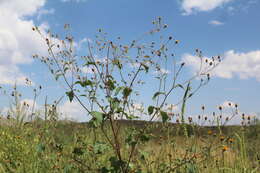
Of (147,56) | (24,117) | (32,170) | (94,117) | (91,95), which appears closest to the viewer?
(94,117)

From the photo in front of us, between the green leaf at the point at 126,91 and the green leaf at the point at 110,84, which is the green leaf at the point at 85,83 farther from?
the green leaf at the point at 126,91

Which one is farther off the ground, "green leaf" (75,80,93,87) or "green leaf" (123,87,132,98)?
"green leaf" (75,80,93,87)

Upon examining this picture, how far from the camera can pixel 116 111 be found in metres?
2.37

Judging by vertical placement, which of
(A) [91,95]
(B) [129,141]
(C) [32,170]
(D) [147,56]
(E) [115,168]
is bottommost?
(C) [32,170]

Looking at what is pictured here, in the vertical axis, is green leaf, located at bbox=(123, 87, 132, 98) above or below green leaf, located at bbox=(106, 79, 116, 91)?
below

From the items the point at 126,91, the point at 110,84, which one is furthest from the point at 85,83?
the point at 126,91

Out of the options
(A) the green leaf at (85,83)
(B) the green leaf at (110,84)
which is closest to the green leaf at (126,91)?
(B) the green leaf at (110,84)

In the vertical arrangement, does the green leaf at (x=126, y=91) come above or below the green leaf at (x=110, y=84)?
below

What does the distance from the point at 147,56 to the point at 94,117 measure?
0.95m

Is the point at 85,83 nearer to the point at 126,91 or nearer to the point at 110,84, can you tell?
the point at 110,84

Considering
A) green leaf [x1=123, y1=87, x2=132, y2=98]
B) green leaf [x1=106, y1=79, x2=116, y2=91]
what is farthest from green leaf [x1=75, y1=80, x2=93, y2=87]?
green leaf [x1=123, y1=87, x2=132, y2=98]

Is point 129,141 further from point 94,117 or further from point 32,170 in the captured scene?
point 32,170

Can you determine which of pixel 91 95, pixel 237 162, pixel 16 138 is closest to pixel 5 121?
pixel 16 138

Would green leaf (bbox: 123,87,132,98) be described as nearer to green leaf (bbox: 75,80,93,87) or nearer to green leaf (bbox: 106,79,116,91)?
green leaf (bbox: 106,79,116,91)
